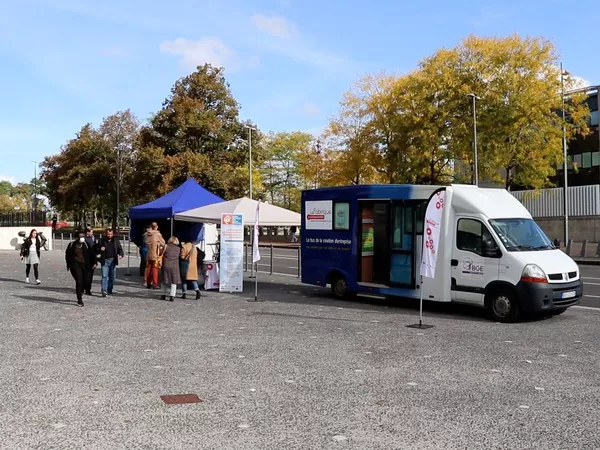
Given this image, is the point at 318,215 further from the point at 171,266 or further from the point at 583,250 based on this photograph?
the point at 583,250

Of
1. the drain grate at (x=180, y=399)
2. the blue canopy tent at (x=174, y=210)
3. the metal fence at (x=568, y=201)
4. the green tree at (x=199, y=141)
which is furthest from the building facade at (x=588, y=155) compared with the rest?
the drain grate at (x=180, y=399)

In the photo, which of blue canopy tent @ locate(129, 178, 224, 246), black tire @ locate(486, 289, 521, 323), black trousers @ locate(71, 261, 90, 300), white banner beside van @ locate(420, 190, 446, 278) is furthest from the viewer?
blue canopy tent @ locate(129, 178, 224, 246)

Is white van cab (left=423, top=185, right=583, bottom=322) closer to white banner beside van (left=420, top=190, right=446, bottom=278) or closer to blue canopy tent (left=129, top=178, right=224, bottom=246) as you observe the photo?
white banner beside van (left=420, top=190, right=446, bottom=278)

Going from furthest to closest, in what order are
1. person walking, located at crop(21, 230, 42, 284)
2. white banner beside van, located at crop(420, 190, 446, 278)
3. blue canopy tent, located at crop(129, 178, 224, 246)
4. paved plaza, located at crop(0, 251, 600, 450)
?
1. blue canopy tent, located at crop(129, 178, 224, 246)
2. person walking, located at crop(21, 230, 42, 284)
3. white banner beside van, located at crop(420, 190, 446, 278)
4. paved plaza, located at crop(0, 251, 600, 450)

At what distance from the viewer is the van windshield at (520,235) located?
38.7ft

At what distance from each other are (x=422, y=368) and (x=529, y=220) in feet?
19.9

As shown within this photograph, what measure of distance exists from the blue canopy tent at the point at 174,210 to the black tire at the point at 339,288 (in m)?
5.76

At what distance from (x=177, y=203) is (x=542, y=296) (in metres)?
11.3

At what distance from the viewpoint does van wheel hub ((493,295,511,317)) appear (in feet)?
37.5

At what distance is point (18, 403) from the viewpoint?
19.8 ft

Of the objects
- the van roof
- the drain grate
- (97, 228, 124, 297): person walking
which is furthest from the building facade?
the drain grate

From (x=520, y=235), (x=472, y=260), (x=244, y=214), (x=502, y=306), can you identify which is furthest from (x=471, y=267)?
(x=244, y=214)

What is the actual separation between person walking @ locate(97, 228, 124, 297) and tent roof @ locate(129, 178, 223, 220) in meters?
3.06

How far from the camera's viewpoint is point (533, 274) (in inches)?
441
